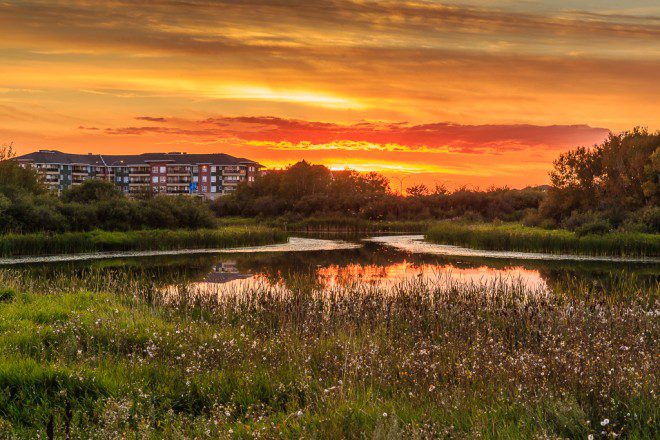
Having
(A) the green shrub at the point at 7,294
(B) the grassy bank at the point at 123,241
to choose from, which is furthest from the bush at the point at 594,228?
(A) the green shrub at the point at 7,294

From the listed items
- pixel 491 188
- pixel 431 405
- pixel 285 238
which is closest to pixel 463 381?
pixel 431 405

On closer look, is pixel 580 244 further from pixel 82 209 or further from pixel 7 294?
pixel 82 209

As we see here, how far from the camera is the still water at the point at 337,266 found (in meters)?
23.5

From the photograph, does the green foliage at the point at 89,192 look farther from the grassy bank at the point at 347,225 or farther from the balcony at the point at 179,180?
the balcony at the point at 179,180

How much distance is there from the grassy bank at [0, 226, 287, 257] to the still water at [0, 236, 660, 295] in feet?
8.02

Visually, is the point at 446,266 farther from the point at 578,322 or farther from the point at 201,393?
the point at 201,393

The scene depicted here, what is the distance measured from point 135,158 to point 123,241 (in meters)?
119

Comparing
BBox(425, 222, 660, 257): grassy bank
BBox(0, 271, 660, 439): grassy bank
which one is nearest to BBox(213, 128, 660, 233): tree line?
BBox(425, 222, 660, 257): grassy bank

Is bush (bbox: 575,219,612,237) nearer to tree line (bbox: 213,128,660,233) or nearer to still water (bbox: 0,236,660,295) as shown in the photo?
tree line (bbox: 213,128,660,233)

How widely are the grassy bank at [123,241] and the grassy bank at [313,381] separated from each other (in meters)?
22.3

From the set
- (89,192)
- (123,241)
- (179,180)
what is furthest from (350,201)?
(179,180)

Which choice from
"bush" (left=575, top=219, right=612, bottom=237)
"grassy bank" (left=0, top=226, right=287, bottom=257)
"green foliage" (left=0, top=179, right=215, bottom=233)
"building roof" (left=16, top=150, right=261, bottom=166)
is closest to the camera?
"grassy bank" (left=0, top=226, right=287, bottom=257)

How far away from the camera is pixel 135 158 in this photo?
151 meters

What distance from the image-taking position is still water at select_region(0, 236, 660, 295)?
23.5 meters
